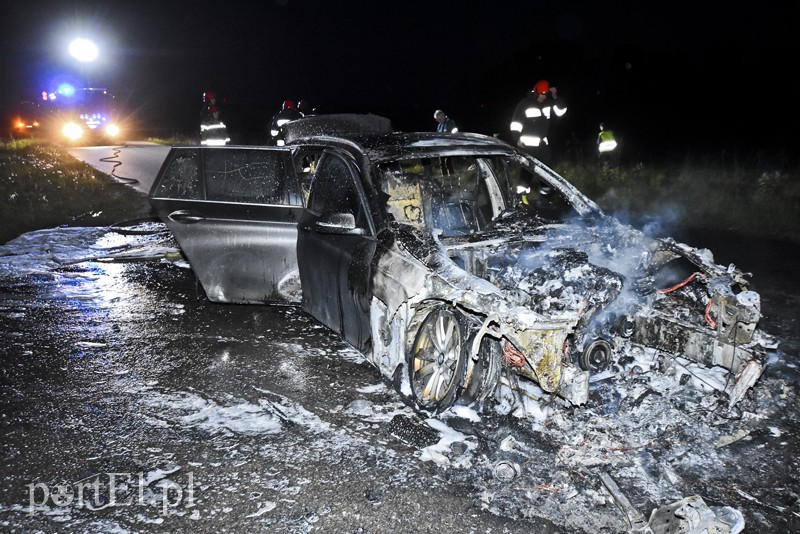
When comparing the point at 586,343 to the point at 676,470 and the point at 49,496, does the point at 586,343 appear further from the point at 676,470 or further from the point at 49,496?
the point at 49,496

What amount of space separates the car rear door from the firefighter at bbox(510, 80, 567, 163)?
20.0 feet

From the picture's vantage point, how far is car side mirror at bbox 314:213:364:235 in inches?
161

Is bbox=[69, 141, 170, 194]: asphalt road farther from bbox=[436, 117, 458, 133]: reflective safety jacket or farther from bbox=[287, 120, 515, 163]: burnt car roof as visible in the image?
bbox=[287, 120, 515, 163]: burnt car roof

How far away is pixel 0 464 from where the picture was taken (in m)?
3.28

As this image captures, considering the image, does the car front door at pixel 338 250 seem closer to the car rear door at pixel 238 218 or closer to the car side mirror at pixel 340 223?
the car side mirror at pixel 340 223

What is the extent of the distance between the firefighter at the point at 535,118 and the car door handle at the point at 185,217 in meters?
6.58

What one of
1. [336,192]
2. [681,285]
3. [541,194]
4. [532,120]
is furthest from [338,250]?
[532,120]

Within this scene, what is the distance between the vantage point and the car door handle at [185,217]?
5070 millimetres

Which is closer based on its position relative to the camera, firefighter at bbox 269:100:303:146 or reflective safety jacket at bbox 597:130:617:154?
firefighter at bbox 269:100:303:146

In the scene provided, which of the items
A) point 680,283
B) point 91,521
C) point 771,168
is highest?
point 771,168

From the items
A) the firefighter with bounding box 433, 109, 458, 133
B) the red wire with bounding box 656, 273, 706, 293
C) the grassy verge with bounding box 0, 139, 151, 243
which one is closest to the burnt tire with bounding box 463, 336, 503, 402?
the red wire with bounding box 656, 273, 706, 293

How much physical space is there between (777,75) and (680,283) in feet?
94.1

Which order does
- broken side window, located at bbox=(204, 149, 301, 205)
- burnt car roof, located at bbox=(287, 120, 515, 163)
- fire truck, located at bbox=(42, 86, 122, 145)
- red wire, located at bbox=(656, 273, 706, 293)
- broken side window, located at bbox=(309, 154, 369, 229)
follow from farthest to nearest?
fire truck, located at bbox=(42, 86, 122, 145) → broken side window, located at bbox=(204, 149, 301, 205) → burnt car roof, located at bbox=(287, 120, 515, 163) → broken side window, located at bbox=(309, 154, 369, 229) → red wire, located at bbox=(656, 273, 706, 293)

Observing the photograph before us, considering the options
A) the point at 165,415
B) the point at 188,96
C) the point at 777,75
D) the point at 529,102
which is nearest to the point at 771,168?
the point at 529,102
